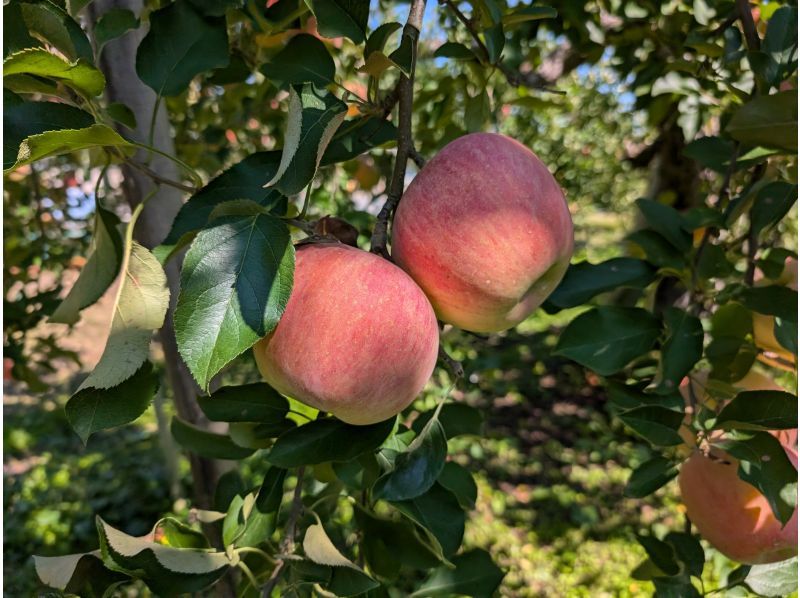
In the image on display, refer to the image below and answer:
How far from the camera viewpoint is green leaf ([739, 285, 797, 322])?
90 cm

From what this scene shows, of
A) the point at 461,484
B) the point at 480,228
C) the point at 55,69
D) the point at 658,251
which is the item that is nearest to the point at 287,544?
the point at 461,484

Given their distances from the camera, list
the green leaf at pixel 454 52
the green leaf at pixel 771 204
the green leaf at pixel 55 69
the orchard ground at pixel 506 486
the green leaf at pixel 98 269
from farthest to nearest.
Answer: the orchard ground at pixel 506 486 → the green leaf at pixel 771 204 → the green leaf at pixel 454 52 → the green leaf at pixel 98 269 → the green leaf at pixel 55 69

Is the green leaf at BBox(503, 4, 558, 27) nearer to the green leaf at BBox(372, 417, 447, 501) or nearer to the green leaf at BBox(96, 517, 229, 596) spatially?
the green leaf at BBox(372, 417, 447, 501)

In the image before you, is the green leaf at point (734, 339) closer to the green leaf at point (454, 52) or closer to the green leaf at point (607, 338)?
the green leaf at point (607, 338)

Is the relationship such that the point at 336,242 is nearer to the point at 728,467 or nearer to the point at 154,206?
the point at 154,206

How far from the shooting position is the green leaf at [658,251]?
1.01 meters

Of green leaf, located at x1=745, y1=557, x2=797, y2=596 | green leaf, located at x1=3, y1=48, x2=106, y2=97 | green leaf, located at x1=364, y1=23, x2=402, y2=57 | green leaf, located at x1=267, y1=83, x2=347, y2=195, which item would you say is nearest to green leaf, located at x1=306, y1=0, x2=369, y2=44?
green leaf, located at x1=364, y1=23, x2=402, y2=57

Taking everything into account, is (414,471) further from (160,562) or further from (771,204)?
(771,204)

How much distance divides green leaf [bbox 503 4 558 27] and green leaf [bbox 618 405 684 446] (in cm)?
50

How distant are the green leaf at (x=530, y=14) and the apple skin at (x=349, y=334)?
38 centimetres

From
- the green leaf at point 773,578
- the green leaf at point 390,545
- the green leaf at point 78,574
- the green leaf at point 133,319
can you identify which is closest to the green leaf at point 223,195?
the green leaf at point 133,319

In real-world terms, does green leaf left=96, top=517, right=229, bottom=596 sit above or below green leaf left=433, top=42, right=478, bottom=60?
below

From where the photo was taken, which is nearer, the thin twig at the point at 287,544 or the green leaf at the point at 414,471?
the green leaf at the point at 414,471

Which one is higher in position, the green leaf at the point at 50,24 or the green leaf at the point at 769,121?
the green leaf at the point at 50,24
